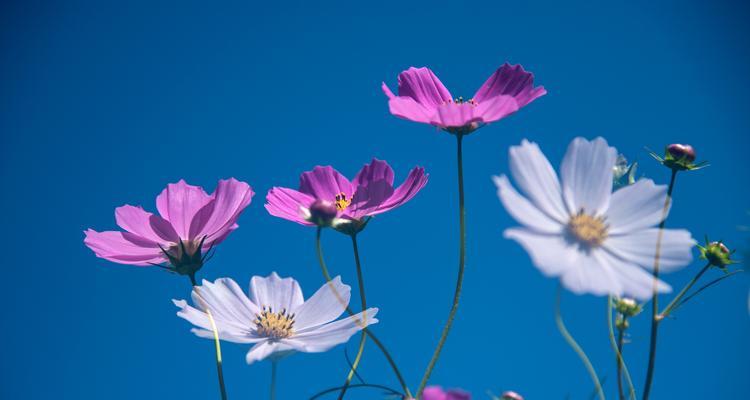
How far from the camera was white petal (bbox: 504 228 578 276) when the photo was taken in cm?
47

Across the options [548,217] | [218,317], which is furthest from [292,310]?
[548,217]

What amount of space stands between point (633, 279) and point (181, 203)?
0.49 m

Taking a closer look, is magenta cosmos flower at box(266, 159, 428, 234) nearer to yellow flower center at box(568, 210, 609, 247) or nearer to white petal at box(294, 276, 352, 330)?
white petal at box(294, 276, 352, 330)

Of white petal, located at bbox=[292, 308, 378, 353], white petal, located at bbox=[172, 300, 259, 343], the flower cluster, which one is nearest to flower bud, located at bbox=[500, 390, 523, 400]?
the flower cluster

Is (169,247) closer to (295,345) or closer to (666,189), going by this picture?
(295,345)

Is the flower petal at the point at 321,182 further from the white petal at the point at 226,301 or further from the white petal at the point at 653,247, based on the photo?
the white petal at the point at 653,247

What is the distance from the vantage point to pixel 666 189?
0.60m

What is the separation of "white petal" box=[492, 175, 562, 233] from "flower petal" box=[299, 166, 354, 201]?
36cm

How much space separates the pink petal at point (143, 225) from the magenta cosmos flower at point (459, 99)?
0.91 ft

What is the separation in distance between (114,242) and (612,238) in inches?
20.3

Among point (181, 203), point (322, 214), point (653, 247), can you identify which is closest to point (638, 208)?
point (653, 247)

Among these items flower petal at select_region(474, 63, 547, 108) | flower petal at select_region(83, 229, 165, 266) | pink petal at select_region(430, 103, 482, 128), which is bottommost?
flower petal at select_region(83, 229, 165, 266)

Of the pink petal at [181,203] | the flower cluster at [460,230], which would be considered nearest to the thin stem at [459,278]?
the flower cluster at [460,230]

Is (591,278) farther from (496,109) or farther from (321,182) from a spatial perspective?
(321,182)
